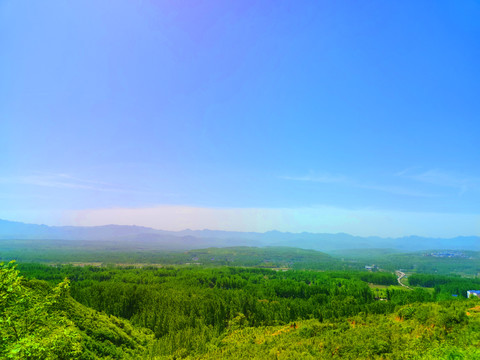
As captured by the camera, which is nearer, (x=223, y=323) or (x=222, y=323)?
(x=222, y=323)

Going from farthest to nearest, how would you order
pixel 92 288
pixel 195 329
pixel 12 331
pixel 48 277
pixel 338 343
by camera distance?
pixel 48 277
pixel 92 288
pixel 195 329
pixel 338 343
pixel 12 331

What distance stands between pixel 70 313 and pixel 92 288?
68.6 feet

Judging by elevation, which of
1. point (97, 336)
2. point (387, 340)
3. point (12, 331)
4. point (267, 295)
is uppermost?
point (12, 331)

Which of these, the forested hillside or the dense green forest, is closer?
the dense green forest

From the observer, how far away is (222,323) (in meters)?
41.5

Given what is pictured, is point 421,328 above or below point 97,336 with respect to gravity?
above

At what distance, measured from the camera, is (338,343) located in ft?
87.6

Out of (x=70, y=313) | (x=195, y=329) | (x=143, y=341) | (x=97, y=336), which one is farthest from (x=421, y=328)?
(x=70, y=313)

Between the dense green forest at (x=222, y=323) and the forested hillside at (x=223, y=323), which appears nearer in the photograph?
the dense green forest at (x=222, y=323)

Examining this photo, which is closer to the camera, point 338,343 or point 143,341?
point 338,343

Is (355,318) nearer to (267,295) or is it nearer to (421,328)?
(421,328)

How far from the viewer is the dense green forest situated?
1277cm

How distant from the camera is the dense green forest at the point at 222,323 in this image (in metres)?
12.8

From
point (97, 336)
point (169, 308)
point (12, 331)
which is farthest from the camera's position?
point (169, 308)
